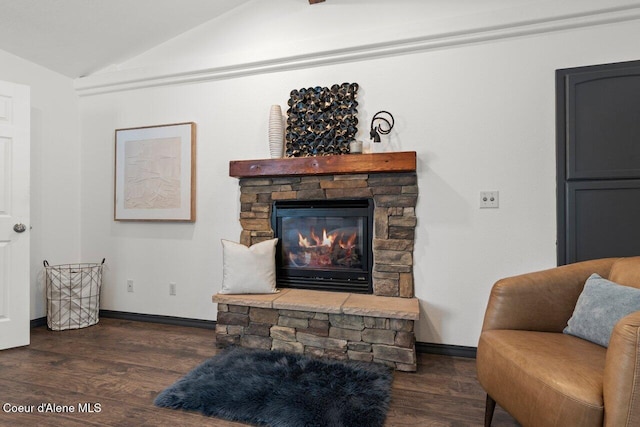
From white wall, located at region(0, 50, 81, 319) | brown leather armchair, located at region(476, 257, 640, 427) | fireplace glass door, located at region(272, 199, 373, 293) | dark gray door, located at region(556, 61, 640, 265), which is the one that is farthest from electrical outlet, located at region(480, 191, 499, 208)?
white wall, located at region(0, 50, 81, 319)

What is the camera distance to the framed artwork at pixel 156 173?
2979mm

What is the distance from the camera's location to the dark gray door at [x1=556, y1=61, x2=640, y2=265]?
2.08 metres

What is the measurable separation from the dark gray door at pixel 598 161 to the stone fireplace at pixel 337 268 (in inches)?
39.5

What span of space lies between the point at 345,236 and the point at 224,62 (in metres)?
1.85

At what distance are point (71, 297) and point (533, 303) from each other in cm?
356

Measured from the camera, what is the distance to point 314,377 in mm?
1916

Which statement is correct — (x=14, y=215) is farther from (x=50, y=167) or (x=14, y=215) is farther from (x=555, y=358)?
(x=555, y=358)

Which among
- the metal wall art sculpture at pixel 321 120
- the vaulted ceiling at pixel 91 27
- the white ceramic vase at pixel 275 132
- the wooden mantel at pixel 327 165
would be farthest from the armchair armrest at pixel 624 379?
the vaulted ceiling at pixel 91 27

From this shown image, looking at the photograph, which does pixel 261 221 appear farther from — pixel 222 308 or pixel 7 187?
pixel 7 187

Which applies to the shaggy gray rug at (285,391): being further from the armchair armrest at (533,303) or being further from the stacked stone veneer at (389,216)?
the armchair armrest at (533,303)

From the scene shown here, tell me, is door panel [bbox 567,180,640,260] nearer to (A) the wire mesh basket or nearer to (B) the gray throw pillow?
(B) the gray throw pillow

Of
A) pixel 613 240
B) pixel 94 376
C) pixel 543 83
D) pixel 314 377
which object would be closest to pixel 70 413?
pixel 94 376

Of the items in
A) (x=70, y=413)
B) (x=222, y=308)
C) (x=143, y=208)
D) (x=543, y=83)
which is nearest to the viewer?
(x=70, y=413)

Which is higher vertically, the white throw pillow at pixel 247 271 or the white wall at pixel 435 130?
the white wall at pixel 435 130
